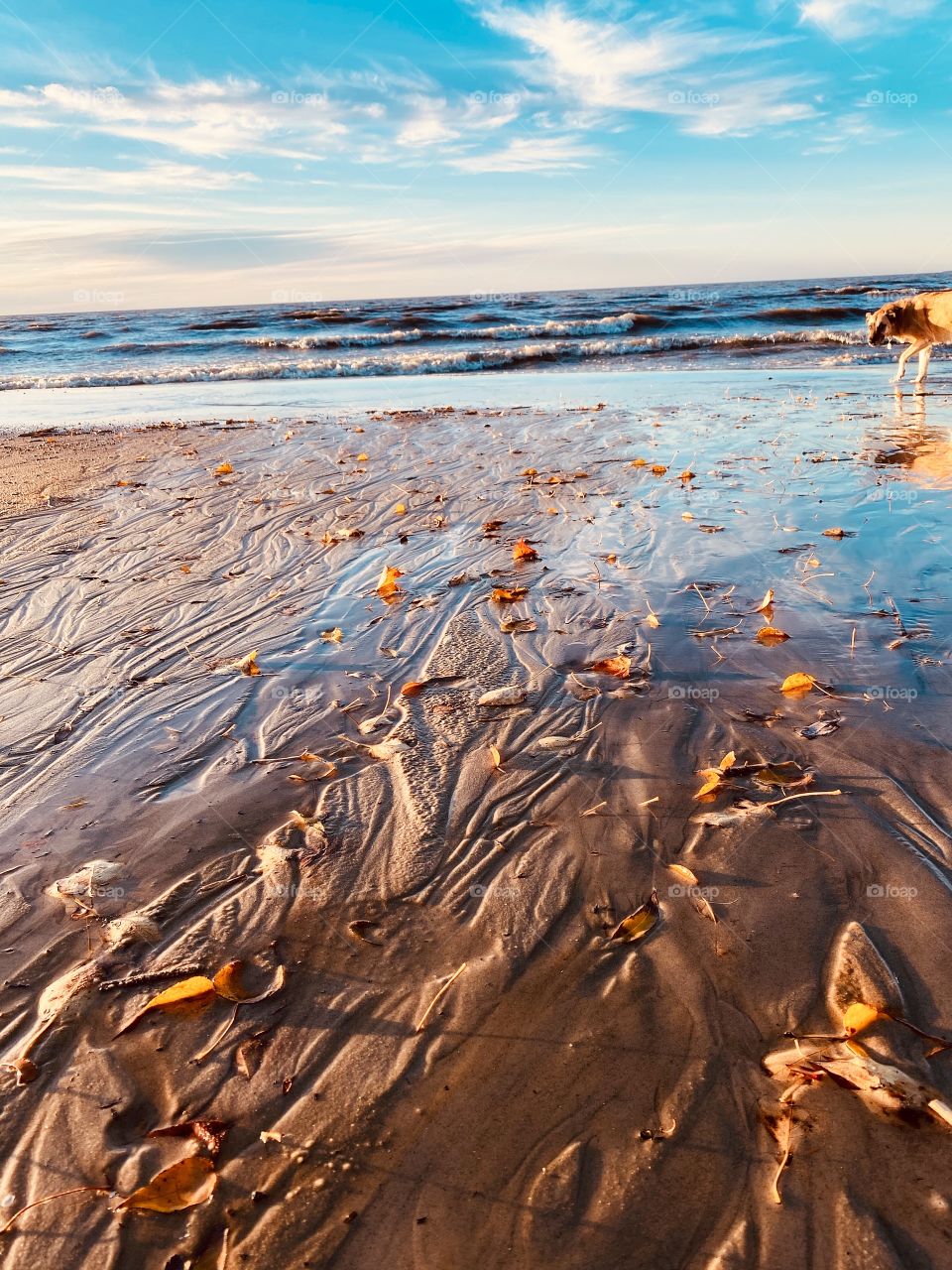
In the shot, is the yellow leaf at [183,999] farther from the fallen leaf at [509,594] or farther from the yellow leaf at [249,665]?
the fallen leaf at [509,594]

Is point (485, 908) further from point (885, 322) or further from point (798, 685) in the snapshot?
point (885, 322)

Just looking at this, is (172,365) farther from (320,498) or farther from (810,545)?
(810,545)

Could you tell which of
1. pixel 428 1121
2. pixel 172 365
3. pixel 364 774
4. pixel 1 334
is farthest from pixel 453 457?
pixel 1 334

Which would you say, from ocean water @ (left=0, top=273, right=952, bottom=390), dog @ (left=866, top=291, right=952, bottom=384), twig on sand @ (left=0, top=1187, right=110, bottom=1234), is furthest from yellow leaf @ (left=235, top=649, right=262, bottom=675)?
ocean water @ (left=0, top=273, right=952, bottom=390)

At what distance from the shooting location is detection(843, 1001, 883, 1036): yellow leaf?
1630 mm

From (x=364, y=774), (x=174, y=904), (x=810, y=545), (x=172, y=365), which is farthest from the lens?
(x=172, y=365)

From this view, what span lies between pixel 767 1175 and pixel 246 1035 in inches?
43.6

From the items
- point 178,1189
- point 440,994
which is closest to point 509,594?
point 440,994

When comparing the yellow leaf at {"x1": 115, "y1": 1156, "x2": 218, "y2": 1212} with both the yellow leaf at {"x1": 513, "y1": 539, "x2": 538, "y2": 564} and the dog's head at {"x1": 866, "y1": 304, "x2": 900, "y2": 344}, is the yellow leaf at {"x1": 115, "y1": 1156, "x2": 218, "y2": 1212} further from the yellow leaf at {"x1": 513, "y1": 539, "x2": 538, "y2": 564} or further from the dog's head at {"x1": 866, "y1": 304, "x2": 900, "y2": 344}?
the dog's head at {"x1": 866, "y1": 304, "x2": 900, "y2": 344}

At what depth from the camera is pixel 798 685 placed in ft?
10.3

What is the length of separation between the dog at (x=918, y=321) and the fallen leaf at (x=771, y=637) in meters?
9.75

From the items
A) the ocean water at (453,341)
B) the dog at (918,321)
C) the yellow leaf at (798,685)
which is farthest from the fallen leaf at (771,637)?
the ocean water at (453,341)

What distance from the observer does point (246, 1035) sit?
1.71 m

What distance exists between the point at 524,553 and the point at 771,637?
1905 mm
